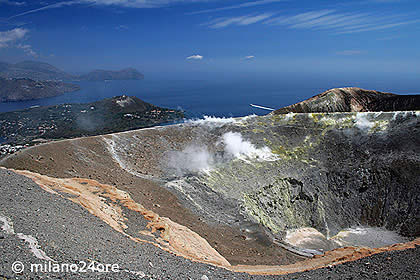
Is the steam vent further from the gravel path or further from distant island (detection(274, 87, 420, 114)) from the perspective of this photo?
distant island (detection(274, 87, 420, 114))

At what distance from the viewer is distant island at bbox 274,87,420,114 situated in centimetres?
5625

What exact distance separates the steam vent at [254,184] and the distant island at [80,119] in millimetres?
80687

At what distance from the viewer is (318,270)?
17719mm

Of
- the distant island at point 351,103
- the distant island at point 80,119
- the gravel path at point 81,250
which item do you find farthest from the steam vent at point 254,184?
the distant island at point 80,119

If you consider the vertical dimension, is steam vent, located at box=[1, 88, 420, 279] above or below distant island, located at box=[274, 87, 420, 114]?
below

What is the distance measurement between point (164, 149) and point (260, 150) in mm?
14063

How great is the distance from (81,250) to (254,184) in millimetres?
25312

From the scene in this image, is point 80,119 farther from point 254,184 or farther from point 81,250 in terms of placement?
point 81,250

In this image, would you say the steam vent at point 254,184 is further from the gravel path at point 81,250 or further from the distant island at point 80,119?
the distant island at point 80,119

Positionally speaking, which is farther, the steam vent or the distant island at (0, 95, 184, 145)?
the distant island at (0, 95, 184, 145)

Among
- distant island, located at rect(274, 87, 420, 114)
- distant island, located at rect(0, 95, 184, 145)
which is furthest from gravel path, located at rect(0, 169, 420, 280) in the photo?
distant island, located at rect(0, 95, 184, 145)

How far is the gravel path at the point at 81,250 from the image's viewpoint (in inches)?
447

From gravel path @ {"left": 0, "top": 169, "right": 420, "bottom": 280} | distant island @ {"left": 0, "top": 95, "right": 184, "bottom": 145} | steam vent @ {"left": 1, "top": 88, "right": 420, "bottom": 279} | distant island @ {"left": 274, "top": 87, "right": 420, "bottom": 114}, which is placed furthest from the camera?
distant island @ {"left": 0, "top": 95, "right": 184, "bottom": 145}

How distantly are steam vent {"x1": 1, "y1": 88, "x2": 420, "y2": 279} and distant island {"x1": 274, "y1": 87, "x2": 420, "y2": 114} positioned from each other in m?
10.9
